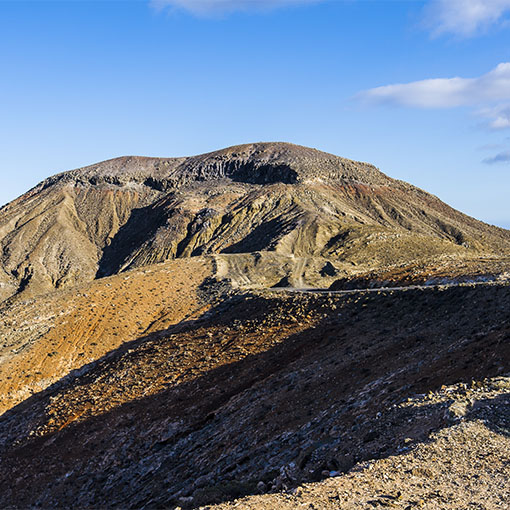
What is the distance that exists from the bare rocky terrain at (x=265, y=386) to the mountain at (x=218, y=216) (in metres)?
18.7

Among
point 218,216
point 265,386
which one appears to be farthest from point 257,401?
point 218,216

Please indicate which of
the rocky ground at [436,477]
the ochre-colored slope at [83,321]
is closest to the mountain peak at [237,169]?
the ochre-colored slope at [83,321]

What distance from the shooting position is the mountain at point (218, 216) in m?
81.4

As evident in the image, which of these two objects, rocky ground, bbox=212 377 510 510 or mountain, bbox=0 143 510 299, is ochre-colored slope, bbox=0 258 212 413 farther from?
rocky ground, bbox=212 377 510 510

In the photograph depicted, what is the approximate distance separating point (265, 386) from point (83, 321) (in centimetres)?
2336

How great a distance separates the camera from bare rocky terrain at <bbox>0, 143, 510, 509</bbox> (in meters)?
11.4

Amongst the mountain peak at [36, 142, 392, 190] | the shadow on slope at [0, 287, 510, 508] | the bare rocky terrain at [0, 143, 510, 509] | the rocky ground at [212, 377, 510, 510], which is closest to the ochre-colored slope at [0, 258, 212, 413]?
the bare rocky terrain at [0, 143, 510, 509]

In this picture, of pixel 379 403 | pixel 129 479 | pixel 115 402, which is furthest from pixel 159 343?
pixel 379 403

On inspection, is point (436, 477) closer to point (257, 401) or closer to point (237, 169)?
point (257, 401)

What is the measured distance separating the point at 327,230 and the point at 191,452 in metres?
62.4

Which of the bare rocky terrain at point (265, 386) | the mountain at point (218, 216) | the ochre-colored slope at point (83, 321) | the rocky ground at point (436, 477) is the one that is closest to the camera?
the rocky ground at point (436, 477)

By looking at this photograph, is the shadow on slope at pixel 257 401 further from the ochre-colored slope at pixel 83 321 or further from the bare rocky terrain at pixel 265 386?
the ochre-colored slope at pixel 83 321

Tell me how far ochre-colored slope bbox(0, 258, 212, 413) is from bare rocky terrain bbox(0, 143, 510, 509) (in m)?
0.16

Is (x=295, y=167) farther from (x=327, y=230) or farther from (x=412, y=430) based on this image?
(x=412, y=430)
